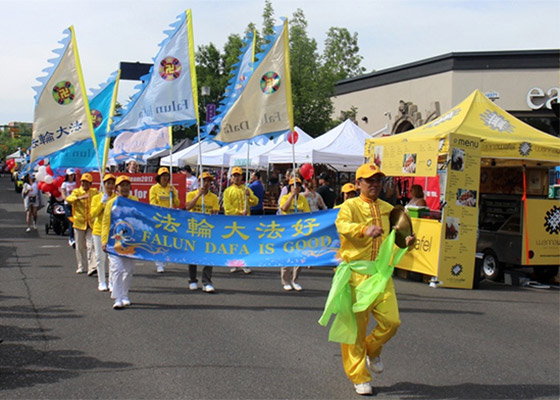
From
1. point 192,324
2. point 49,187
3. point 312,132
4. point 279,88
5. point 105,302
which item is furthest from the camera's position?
point 312,132

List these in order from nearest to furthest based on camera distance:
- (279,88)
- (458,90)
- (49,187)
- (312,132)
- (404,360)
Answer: (404,360) < (279,88) < (49,187) < (458,90) < (312,132)

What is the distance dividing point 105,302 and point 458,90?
2052cm

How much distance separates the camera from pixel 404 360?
6.19 m

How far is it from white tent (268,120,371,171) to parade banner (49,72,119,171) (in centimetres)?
716

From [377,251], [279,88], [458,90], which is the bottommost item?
[377,251]

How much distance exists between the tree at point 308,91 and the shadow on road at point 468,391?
88.6ft

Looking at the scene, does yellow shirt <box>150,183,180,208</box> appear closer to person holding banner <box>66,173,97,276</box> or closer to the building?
person holding banner <box>66,173,97,276</box>

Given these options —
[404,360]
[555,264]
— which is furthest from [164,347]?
[555,264]

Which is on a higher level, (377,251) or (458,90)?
(458,90)

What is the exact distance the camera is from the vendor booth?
11070 mm

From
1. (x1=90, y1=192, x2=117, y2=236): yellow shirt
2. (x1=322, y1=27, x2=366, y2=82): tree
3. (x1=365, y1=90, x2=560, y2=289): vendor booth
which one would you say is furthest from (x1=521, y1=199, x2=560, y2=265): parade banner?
(x1=322, y1=27, x2=366, y2=82): tree

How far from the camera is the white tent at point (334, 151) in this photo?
701 inches

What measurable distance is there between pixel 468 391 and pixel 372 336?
0.99 metres

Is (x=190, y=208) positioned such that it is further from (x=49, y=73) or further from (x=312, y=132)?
(x=312, y=132)
